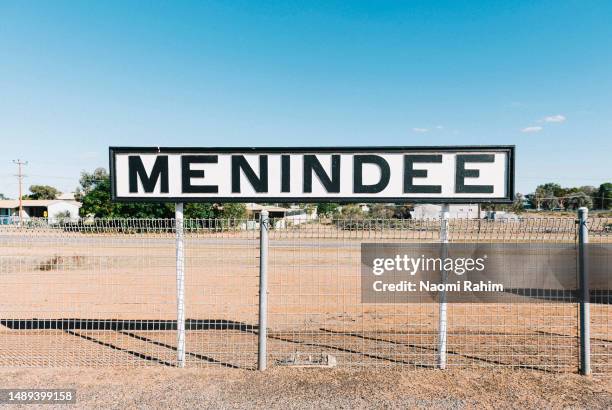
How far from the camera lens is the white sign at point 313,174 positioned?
5121 millimetres

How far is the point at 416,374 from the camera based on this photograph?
4922 mm

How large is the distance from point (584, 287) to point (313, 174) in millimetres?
Result: 4024

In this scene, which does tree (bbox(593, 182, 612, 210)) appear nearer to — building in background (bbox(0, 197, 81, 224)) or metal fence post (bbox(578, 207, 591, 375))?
metal fence post (bbox(578, 207, 591, 375))

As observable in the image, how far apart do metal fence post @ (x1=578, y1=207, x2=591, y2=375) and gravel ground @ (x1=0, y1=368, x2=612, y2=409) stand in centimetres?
25

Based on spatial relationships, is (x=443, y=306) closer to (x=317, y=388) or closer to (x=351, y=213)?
(x=317, y=388)

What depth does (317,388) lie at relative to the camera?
4523 millimetres

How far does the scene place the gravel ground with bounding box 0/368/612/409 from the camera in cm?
419

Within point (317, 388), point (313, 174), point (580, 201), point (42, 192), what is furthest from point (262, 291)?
point (42, 192)

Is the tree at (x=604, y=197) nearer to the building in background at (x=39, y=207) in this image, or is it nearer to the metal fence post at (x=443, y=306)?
the metal fence post at (x=443, y=306)

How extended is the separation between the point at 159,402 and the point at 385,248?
3.97 meters

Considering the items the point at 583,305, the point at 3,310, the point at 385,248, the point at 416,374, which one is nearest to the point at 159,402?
the point at 416,374

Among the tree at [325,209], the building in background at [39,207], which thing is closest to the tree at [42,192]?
the building in background at [39,207]

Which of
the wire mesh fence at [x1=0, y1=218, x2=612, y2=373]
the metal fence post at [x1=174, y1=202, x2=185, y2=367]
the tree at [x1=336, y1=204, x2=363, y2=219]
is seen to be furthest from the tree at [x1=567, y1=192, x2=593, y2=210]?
the metal fence post at [x1=174, y1=202, x2=185, y2=367]

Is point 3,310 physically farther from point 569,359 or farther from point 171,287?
point 569,359
